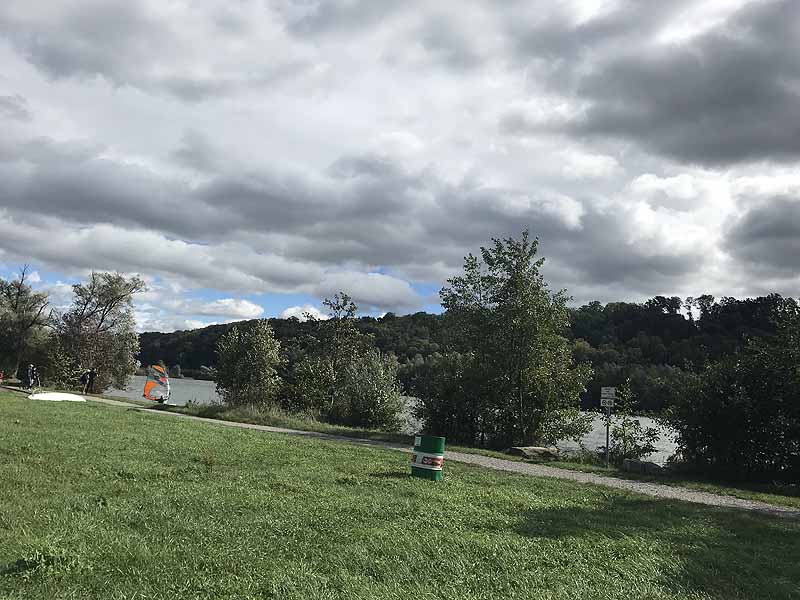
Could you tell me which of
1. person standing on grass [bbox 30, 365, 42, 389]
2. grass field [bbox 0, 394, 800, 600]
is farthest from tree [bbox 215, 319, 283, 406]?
grass field [bbox 0, 394, 800, 600]

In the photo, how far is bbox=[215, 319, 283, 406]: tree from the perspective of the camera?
29.4 m

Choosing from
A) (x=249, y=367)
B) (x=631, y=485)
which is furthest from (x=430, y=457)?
(x=249, y=367)

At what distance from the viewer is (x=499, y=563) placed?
5922 mm

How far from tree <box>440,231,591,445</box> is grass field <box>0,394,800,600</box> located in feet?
32.9

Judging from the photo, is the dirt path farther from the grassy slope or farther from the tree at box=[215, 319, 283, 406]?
the tree at box=[215, 319, 283, 406]

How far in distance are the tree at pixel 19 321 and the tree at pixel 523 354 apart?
3542 centimetres

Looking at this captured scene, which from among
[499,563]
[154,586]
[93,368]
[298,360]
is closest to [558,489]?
[499,563]

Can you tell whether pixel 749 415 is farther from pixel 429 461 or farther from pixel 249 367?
pixel 249 367

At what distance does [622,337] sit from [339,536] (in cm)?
4119

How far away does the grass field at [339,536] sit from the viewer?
511 cm

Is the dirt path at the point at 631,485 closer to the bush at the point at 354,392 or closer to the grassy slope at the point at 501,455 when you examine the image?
the grassy slope at the point at 501,455

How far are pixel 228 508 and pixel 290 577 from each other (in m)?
2.47

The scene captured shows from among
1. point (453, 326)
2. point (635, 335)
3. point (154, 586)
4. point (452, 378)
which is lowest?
point (154, 586)

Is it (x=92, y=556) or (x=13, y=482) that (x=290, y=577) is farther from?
(x=13, y=482)
